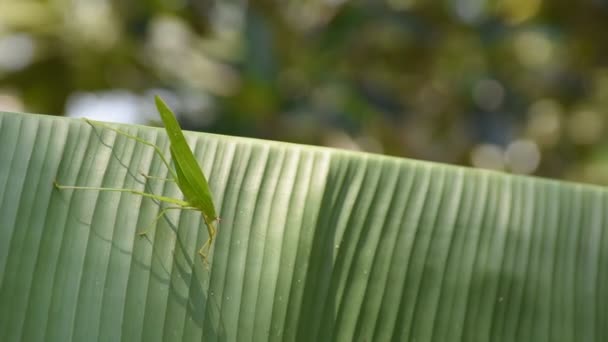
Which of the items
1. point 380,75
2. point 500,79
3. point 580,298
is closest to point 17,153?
point 580,298

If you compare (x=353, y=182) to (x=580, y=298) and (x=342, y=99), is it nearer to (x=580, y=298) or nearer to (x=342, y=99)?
(x=580, y=298)

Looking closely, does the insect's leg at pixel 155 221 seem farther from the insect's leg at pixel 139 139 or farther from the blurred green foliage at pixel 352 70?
the blurred green foliage at pixel 352 70

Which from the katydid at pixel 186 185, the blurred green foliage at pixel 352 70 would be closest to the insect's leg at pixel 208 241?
the katydid at pixel 186 185

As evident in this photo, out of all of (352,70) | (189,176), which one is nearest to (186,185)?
(189,176)

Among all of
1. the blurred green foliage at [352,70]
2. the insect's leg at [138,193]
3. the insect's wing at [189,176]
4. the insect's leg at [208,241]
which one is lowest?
the insect's leg at [208,241]

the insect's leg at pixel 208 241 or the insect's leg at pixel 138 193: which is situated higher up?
the insect's leg at pixel 138 193

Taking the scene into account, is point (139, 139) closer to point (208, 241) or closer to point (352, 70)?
point (208, 241)

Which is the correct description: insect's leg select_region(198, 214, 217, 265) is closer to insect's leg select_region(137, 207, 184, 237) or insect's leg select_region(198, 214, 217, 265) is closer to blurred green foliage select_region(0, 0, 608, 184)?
insect's leg select_region(137, 207, 184, 237)

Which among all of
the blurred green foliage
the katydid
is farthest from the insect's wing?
the blurred green foliage
